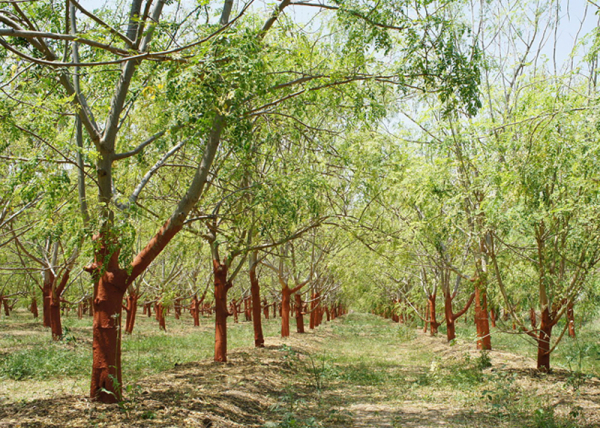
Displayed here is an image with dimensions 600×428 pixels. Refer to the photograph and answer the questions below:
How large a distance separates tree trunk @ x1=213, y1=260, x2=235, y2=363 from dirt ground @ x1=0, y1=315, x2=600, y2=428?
43cm

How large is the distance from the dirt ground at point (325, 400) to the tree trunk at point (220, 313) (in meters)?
0.43

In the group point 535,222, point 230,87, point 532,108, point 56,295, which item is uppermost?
point 532,108

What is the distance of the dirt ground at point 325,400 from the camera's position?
709 centimetres

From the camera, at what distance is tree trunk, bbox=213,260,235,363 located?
1365cm

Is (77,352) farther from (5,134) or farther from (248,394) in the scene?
(5,134)

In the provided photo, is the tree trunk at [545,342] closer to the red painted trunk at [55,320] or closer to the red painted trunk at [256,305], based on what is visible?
the red painted trunk at [256,305]

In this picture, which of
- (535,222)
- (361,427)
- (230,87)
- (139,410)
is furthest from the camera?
(535,222)

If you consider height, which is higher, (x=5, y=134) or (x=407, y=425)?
(x=5, y=134)

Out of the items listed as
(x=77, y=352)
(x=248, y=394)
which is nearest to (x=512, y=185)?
(x=248, y=394)

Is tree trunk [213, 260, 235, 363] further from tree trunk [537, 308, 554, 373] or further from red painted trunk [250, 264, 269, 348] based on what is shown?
tree trunk [537, 308, 554, 373]

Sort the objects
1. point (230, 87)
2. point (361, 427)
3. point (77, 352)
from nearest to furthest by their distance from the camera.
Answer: point (230, 87) → point (361, 427) → point (77, 352)

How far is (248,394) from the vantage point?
9711mm

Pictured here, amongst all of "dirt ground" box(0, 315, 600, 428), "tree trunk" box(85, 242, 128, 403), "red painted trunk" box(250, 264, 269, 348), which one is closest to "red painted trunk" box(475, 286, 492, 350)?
"dirt ground" box(0, 315, 600, 428)

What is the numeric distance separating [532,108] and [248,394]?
365 inches
